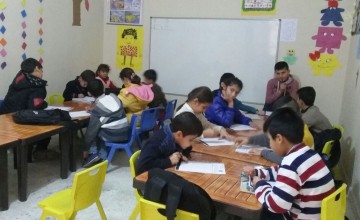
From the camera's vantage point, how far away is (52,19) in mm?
4785

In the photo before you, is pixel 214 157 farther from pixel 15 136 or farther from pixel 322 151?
pixel 15 136

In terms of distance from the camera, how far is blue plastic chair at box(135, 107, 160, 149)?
12.4ft

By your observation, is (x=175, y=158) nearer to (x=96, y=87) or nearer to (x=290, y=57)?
(x=96, y=87)

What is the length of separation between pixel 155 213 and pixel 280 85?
354cm

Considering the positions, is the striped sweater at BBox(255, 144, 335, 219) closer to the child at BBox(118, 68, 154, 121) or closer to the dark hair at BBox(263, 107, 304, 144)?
the dark hair at BBox(263, 107, 304, 144)

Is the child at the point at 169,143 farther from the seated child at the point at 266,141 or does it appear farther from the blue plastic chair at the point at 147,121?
the blue plastic chair at the point at 147,121

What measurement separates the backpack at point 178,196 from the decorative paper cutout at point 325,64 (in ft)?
12.4

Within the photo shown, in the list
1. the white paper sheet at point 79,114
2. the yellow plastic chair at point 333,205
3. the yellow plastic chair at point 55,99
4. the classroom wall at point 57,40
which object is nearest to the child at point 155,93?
the white paper sheet at point 79,114

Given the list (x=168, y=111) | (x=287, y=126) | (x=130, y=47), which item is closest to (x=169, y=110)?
(x=168, y=111)

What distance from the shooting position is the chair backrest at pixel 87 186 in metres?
1.79

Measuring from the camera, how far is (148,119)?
3.87 metres

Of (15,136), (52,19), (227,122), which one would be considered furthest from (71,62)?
(227,122)

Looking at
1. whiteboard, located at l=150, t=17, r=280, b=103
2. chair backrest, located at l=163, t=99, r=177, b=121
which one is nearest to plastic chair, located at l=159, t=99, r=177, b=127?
chair backrest, located at l=163, t=99, r=177, b=121

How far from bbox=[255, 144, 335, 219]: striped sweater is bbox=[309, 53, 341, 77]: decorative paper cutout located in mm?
3496
